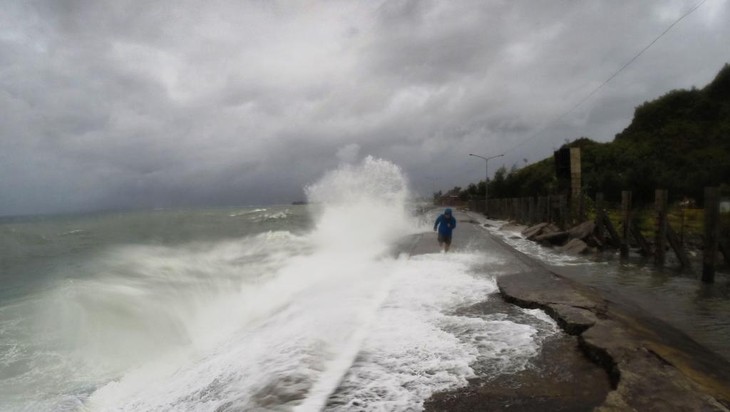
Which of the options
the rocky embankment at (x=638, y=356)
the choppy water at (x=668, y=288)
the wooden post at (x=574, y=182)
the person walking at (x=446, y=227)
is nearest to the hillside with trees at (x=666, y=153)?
the wooden post at (x=574, y=182)

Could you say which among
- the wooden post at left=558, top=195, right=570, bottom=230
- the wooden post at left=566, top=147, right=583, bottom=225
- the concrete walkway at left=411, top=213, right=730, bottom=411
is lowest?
the concrete walkway at left=411, top=213, right=730, bottom=411

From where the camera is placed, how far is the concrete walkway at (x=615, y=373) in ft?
11.1

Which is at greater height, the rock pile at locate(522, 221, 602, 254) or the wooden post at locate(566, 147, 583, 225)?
the wooden post at locate(566, 147, 583, 225)

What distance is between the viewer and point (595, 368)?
4.18 meters

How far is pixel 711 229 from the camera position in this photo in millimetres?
9727

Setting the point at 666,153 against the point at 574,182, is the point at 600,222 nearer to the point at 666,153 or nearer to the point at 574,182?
the point at 574,182

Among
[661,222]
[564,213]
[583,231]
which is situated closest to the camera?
[661,222]

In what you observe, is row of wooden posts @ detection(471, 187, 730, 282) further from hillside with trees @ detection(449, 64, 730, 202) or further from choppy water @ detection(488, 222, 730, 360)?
hillside with trees @ detection(449, 64, 730, 202)

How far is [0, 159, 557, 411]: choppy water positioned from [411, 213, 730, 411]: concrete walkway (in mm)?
291

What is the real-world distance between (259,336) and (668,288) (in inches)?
337

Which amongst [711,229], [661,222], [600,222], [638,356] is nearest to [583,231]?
[600,222]

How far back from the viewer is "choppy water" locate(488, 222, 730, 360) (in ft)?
20.8

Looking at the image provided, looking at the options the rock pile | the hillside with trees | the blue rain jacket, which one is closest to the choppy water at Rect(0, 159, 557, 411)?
the blue rain jacket

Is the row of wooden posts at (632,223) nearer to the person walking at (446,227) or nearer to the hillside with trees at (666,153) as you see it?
the person walking at (446,227)
